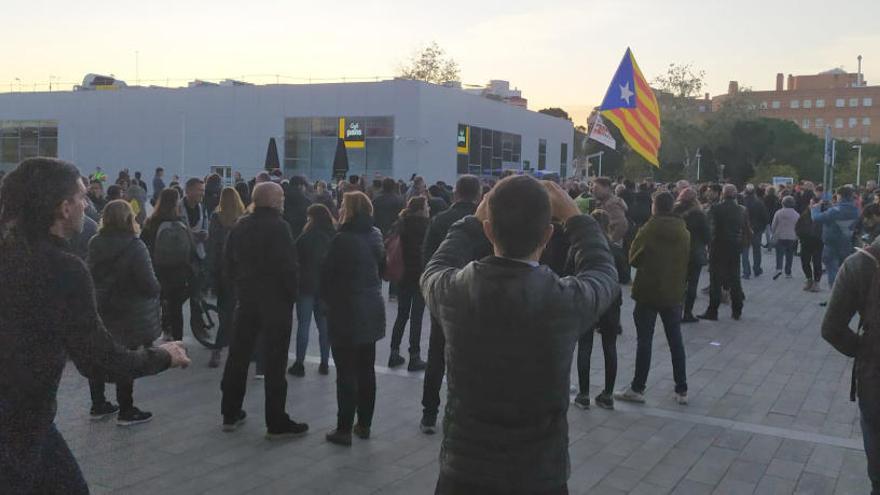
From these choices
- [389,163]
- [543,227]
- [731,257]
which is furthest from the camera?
[389,163]

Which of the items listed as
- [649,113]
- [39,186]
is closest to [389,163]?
[649,113]

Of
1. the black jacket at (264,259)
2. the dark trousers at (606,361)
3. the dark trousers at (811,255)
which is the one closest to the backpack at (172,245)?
the black jacket at (264,259)

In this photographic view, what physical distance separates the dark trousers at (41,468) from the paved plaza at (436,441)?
212cm

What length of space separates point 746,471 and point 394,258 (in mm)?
4017

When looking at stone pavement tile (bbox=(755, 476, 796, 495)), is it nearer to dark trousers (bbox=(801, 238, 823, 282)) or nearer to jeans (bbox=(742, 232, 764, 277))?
dark trousers (bbox=(801, 238, 823, 282))

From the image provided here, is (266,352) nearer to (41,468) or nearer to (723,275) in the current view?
(41,468)

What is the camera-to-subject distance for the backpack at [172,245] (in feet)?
24.9

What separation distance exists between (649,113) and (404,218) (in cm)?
886

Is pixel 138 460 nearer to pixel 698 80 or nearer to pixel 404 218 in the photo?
pixel 404 218

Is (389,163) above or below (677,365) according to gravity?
above

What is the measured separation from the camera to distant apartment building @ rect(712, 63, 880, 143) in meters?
122

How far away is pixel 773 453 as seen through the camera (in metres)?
5.70

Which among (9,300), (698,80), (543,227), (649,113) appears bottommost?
(9,300)

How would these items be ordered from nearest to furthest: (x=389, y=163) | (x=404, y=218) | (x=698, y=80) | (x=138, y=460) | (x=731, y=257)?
(x=138, y=460)
(x=404, y=218)
(x=731, y=257)
(x=389, y=163)
(x=698, y=80)
